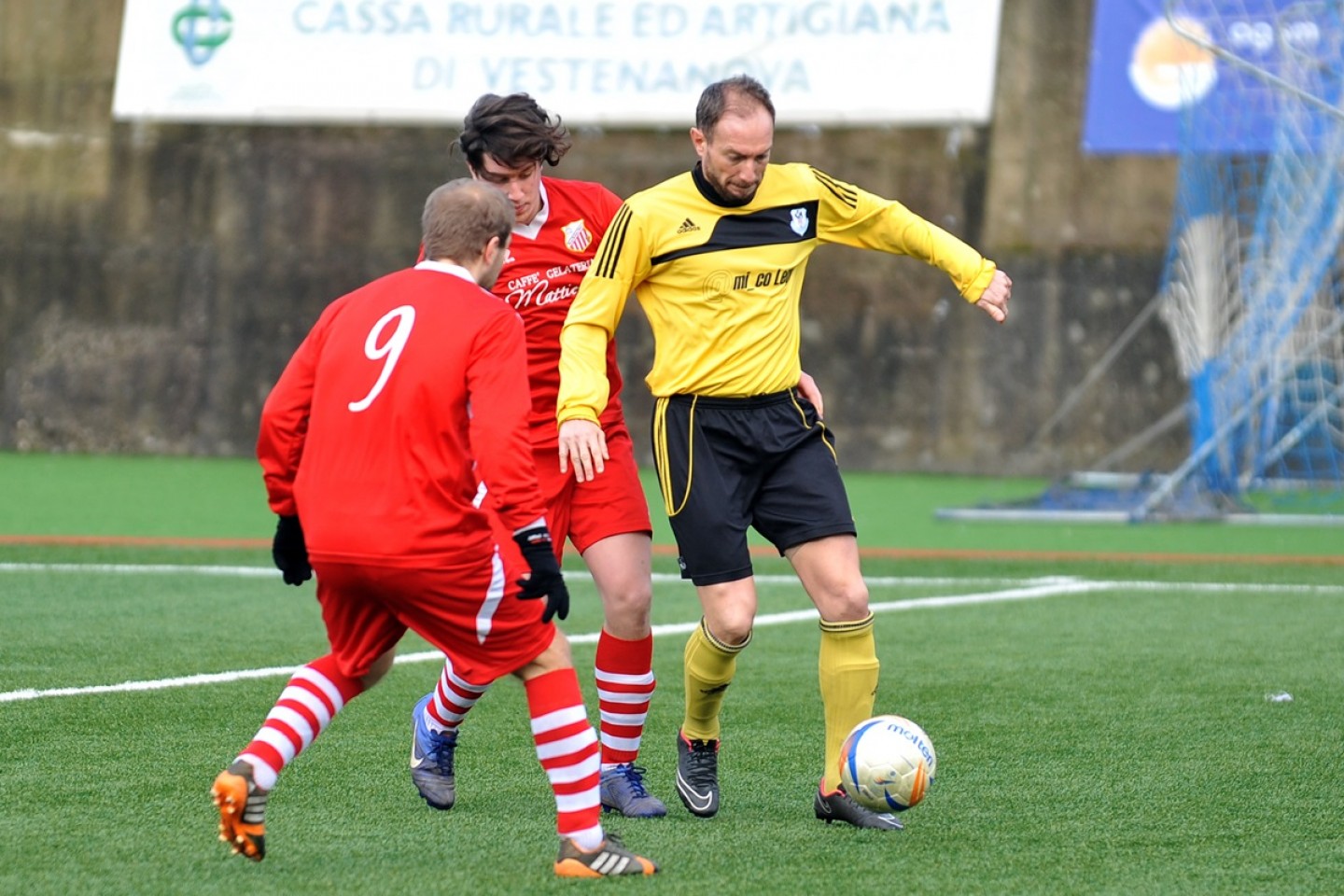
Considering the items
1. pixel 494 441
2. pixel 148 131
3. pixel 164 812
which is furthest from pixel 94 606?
pixel 148 131

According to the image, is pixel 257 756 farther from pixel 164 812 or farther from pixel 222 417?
pixel 222 417

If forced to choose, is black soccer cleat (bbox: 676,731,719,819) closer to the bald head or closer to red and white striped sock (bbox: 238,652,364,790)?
red and white striped sock (bbox: 238,652,364,790)

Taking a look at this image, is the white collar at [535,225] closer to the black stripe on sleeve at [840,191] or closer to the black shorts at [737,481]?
the black shorts at [737,481]

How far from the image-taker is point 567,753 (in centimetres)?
416

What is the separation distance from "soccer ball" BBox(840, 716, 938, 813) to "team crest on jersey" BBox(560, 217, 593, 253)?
1705mm

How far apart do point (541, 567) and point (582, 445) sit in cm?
91

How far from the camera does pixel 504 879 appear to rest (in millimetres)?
4078

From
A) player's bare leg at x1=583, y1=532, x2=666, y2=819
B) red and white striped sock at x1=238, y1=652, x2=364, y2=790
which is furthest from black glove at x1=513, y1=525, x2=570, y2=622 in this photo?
player's bare leg at x1=583, y1=532, x2=666, y2=819

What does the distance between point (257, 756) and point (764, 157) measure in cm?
209

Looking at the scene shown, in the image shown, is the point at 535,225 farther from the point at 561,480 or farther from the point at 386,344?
the point at 386,344

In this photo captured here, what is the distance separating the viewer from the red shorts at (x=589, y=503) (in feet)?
17.1

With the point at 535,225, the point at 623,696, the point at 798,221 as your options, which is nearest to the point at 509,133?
the point at 535,225

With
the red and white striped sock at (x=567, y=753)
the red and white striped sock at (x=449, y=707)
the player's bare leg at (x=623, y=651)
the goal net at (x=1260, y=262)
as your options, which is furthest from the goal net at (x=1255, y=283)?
the red and white striped sock at (x=567, y=753)

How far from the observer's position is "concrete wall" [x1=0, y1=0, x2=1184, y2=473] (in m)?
17.3
